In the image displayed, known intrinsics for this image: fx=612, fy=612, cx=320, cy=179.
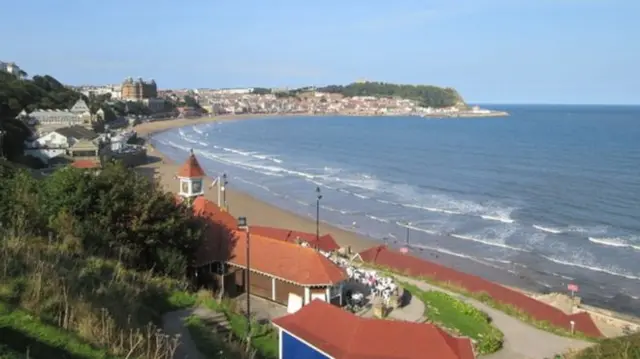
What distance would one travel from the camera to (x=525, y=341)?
16.3 metres

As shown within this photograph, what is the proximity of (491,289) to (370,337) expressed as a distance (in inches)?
476

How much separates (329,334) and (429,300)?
734cm

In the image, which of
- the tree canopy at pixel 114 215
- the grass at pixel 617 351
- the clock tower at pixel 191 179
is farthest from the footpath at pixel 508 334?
the clock tower at pixel 191 179

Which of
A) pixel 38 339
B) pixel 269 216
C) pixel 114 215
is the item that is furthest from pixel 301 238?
pixel 38 339

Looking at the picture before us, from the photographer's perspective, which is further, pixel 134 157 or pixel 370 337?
pixel 134 157

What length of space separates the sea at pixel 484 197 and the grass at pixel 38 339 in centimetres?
2410

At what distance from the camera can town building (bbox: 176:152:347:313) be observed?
17.0m

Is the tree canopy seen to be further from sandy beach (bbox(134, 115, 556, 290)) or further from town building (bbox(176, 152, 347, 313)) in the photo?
sandy beach (bbox(134, 115, 556, 290))

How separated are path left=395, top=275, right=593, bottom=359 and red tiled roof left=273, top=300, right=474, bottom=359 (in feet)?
13.6

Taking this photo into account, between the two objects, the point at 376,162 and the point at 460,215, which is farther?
the point at 376,162

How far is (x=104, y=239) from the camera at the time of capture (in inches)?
606

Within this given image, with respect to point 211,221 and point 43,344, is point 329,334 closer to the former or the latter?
point 43,344

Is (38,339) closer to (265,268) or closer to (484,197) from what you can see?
(265,268)

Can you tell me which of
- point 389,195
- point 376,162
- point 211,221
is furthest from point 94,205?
point 376,162
